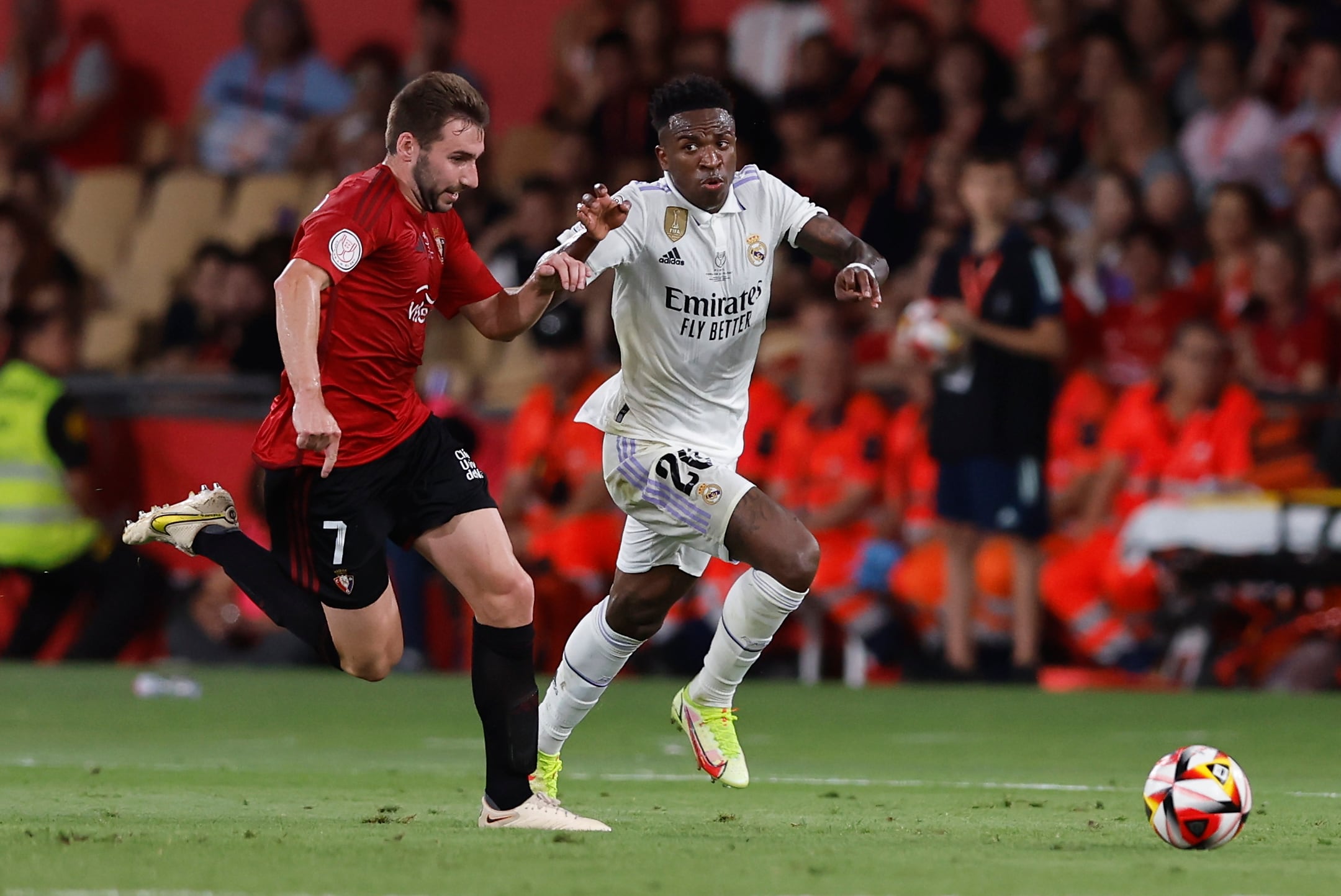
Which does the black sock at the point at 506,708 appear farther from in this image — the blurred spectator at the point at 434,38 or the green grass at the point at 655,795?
the blurred spectator at the point at 434,38

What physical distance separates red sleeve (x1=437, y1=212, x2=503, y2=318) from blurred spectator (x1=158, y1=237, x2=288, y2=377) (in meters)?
8.16

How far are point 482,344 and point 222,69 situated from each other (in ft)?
13.4

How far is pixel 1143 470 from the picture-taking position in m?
12.8

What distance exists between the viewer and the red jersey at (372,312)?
6.71 m

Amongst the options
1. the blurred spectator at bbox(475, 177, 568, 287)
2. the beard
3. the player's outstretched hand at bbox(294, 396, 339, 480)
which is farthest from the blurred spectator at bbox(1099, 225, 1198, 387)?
the player's outstretched hand at bbox(294, 396, 339, 480)

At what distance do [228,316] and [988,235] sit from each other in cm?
591

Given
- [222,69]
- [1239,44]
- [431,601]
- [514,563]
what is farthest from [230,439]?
[514,563]

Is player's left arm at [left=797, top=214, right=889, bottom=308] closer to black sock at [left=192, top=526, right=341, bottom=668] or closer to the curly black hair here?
the curly black hair

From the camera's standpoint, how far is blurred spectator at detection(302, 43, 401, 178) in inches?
662

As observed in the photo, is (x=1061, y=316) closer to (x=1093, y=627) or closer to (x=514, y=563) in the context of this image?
(x=1093, y=627)

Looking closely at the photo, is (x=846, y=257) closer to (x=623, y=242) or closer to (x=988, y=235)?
(x=623, y=242)

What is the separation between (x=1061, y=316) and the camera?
12.5 meters

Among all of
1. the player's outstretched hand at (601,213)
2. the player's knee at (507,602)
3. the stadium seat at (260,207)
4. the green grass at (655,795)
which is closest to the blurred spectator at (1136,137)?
the green grass at (655,795)

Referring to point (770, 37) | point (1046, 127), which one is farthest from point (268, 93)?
point (1046, 127)
